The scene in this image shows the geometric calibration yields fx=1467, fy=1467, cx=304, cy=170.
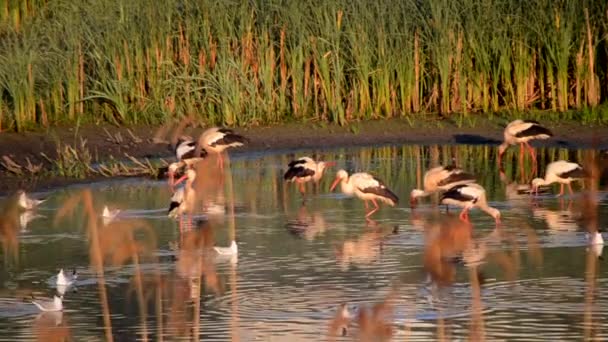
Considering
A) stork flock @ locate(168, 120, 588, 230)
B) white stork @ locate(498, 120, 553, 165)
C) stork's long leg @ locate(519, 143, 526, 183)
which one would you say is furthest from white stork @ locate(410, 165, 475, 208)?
white stork @ locate(498, 120, 553, 165)

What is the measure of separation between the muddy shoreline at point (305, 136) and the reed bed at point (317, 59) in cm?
33

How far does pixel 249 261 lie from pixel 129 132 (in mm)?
7145

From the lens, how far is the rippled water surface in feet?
21.9

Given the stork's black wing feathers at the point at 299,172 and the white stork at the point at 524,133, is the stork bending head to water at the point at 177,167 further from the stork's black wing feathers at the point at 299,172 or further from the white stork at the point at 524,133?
the white stork at the point at 524,133

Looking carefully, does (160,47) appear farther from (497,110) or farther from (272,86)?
(497,110)

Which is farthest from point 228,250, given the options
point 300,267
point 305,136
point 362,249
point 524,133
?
point 305,136

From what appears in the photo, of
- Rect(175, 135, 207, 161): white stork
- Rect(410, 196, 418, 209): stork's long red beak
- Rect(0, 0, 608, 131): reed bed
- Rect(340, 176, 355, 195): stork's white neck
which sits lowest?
Rect(410, 196, 418, 209): stork's long red beak

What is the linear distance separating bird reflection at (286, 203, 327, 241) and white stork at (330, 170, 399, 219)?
1.51ft

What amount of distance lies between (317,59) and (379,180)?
5.68 metres

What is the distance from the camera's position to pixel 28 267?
11078 mm

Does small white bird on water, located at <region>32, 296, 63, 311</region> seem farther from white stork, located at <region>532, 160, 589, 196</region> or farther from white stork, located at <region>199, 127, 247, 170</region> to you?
white stork, located at <region>199, 127, 247, 170</region>

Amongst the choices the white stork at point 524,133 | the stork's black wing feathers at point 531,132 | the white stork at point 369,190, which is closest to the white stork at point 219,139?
the white stork at point 369,190

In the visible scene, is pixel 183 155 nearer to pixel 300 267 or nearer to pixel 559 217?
pixel 559 217

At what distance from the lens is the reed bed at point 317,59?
19.1m
